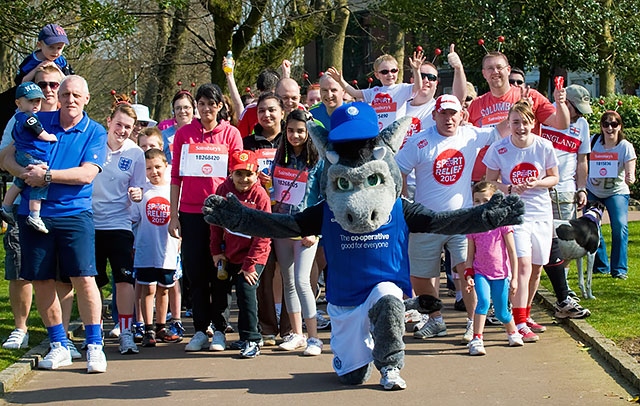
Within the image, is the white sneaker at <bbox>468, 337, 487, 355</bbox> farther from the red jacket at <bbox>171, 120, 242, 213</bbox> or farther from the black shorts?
the black shorts

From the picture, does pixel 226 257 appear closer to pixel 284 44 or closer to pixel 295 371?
pixel 295 371

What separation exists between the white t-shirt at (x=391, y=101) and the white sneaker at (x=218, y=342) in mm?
2769

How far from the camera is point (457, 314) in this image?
10297mm

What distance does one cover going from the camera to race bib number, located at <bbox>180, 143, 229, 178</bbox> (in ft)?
28.7

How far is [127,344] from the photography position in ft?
28.4

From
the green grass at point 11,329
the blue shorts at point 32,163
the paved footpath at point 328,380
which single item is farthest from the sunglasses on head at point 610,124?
the blue shorts at point 32,163

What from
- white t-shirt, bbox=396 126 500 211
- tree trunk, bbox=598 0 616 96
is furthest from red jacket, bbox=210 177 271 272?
tree trunk, bbox=598 0 616 96

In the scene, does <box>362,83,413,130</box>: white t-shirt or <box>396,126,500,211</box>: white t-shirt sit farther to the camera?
<box>362,83,413,130</box>: white t-shirt

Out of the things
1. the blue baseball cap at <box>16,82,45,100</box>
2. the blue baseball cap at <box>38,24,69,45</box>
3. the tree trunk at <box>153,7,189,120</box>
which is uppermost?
the tree trunk at <box>153,7,189,120</box>

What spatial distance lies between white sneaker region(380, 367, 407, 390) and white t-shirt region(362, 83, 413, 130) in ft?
12.3

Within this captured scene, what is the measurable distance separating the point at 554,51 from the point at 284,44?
8119 millimetres

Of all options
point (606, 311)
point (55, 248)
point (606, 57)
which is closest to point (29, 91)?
point (55, 248)

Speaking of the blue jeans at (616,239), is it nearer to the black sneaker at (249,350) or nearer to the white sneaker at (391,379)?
the black sneaker at (249,350)

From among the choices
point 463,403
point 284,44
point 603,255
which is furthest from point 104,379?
point 284,44
